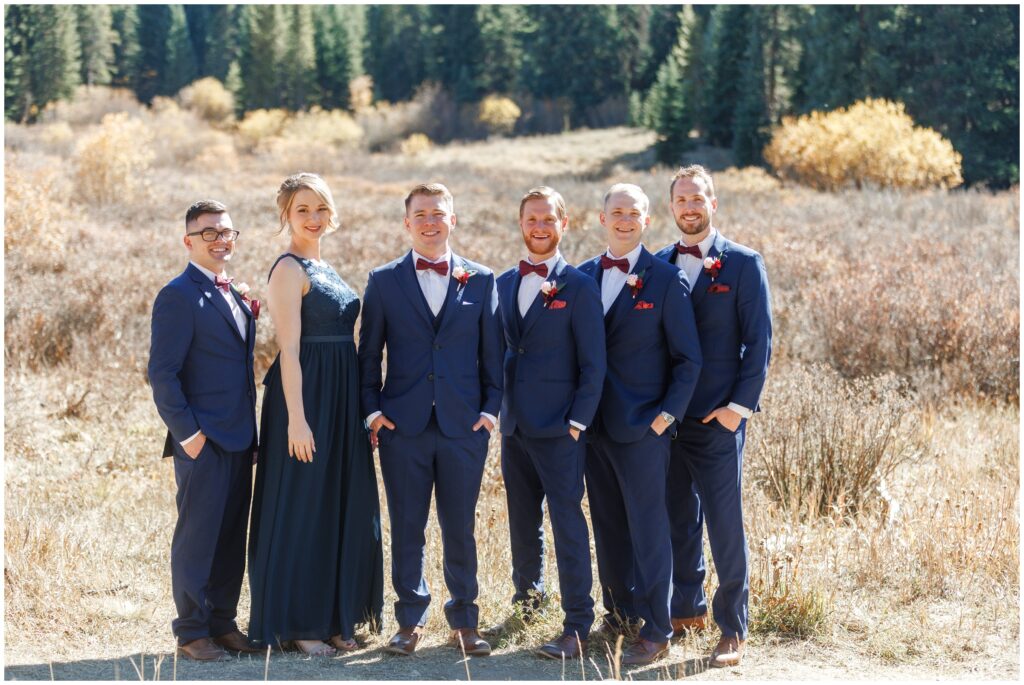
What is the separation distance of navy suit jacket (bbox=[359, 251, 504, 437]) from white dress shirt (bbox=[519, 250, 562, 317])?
5.1 inches

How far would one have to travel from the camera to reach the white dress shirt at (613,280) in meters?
4.30

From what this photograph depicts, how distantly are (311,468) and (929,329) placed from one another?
7.35 metres

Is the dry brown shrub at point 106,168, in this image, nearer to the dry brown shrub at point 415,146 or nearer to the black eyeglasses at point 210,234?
the black eyeglasses at point 210,234

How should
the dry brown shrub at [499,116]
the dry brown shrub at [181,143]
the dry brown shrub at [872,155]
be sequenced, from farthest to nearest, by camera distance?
the dry brown shrub at [499,116]
the dry brown shrub at [181,143]
the dry brown shrub at [872,155]

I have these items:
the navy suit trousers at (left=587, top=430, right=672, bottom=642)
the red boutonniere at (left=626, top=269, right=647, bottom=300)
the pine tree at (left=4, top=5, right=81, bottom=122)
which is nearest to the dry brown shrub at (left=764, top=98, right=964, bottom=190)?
the red boutonniere at (left=626, top=269, right=647, bottom=300)

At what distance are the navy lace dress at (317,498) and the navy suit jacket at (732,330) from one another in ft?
5.08

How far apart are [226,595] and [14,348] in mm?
7098

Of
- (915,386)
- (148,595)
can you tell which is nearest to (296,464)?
(148,595)

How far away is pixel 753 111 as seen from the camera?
41781 mm

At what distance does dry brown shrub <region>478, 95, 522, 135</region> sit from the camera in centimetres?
6116

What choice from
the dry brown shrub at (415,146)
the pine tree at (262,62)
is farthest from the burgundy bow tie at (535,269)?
the pine tree at (262,62)

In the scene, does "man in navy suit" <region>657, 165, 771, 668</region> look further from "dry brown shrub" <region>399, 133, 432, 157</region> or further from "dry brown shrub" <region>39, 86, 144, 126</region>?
"dry brown shrub" <region>39, 86, 144, 126</region>

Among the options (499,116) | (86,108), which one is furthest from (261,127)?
(499,116)

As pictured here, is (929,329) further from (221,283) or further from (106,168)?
(106,168)
